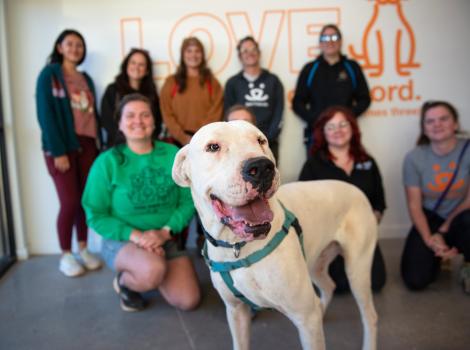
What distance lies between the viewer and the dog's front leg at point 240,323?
5.91 feet

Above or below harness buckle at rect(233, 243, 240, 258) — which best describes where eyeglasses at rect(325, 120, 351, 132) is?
above

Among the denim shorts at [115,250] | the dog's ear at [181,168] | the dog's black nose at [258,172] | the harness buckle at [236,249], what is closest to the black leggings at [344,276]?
the denim shorts at [115,250]

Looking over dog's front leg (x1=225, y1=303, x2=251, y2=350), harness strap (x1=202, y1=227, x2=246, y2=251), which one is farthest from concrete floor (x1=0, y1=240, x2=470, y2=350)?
harness strap (x1=202, y1=227, x2=246, y2=251)

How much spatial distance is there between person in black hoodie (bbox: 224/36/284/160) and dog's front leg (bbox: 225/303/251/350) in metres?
2.10

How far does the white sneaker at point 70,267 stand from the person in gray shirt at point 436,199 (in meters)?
2.63

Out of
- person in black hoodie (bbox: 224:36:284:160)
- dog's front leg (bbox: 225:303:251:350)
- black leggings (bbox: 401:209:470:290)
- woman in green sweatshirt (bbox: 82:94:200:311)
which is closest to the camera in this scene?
dog's front leg (bbox: 225:303:251:350)

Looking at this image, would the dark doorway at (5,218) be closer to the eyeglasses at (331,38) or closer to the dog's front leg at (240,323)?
the dog's front leg at (240,323)

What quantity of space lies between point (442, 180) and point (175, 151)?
78.1 inches

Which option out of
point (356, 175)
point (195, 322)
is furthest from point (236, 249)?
point (356, 175)

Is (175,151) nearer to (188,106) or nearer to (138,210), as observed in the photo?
(138,210)

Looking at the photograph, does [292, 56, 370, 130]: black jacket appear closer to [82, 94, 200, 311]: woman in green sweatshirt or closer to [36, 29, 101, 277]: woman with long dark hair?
[82, 94, 200, 311]: woman in green sweatshirt

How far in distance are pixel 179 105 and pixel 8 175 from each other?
5.73 ft

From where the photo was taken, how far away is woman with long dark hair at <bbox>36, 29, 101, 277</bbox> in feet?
10.7

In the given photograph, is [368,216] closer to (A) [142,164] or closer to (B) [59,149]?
(A) [142,164]
